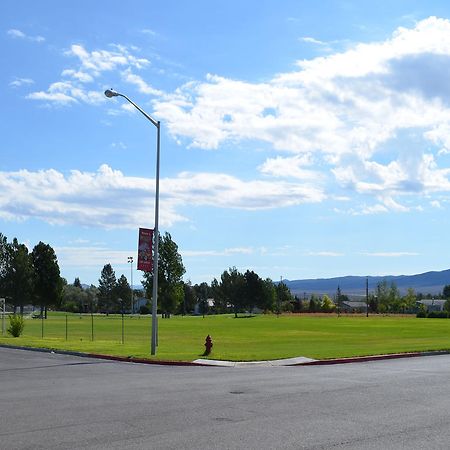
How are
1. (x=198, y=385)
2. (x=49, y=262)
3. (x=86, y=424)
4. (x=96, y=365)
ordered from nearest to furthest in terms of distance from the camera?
(x=86, y=424)
(x=198, y=385)
(x=96, y=365)
(x=49, y=262)

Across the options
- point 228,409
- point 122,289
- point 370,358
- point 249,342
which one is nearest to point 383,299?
point 122,289

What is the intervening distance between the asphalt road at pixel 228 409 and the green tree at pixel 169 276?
113742 millimetres

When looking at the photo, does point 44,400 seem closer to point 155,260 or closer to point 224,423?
point 224,423

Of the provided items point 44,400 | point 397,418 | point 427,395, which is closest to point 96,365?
point 44,400

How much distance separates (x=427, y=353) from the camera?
83.7ft

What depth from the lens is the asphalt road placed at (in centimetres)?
887

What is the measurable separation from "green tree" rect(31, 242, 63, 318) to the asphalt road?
115219mm

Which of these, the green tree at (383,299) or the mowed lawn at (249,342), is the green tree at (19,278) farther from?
the green tree at (383,299)

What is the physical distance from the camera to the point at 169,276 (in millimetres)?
134375

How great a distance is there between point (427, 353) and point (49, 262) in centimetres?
11495

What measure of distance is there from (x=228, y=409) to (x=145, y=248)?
51.3ft

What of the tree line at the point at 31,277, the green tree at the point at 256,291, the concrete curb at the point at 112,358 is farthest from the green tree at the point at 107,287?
the concrete curb at the point at 112,358

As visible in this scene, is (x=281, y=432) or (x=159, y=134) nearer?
(x=281, y=432)

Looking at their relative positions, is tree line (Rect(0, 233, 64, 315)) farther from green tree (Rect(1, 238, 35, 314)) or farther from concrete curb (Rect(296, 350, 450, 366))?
concrete curb (Rect(296, 350, 450, 366))
